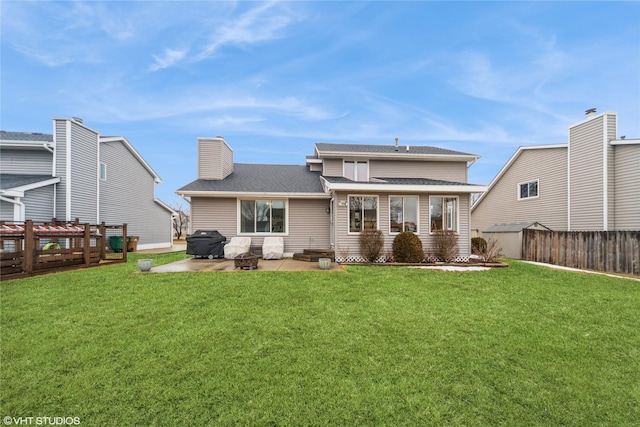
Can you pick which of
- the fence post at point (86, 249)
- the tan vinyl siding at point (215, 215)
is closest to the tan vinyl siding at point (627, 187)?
the tan vinyl siding at point (215, 215)

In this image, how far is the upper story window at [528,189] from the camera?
1549 cm

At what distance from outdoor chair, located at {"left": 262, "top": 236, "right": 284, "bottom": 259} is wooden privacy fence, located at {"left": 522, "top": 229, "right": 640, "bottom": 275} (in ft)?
39.3

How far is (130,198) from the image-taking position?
1731 cm

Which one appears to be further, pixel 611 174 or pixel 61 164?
pixel 61 164

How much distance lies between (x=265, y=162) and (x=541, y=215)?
16460 mm

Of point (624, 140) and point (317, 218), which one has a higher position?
point (624, 140)

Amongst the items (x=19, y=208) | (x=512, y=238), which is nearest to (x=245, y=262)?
(x=19, y=208)

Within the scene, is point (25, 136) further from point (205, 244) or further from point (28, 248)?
point (205, 244)

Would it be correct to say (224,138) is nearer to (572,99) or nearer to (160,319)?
(160,319)

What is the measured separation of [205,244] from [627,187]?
61.3 ft

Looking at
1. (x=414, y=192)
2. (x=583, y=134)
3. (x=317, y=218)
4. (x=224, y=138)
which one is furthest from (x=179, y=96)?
(x=583, y=134)

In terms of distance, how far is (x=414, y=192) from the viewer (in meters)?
11.1

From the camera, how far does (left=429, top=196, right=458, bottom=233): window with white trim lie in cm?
1130

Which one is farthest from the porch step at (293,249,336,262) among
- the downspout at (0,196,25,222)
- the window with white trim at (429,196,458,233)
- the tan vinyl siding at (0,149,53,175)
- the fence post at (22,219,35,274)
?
the tan vinyl siding at (0,149,53,175)
